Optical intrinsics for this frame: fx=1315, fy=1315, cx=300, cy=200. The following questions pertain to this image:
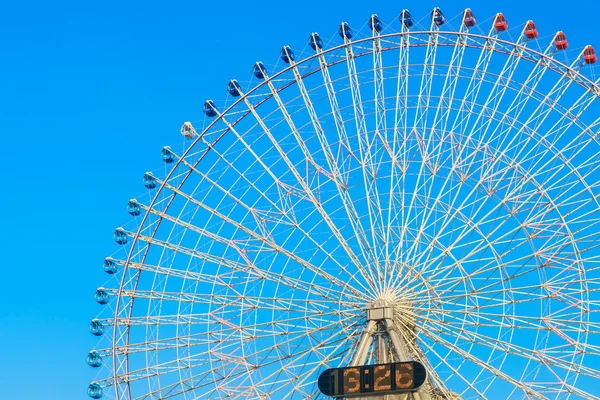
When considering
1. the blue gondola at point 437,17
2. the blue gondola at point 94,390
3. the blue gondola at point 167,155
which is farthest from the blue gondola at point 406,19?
the blue gondola at point 94,390

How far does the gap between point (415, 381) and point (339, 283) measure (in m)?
7.35

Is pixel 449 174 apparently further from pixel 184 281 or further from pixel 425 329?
pixel 184 281

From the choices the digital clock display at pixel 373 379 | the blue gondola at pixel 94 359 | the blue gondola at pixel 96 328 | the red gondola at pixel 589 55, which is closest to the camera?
the digital clock display at pixel 373 379

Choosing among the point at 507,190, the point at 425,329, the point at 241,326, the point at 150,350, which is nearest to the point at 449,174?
the point at 507,190

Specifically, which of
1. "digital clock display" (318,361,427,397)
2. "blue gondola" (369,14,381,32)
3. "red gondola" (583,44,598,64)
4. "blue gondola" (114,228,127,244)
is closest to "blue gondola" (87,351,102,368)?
"blue gondola" (114,228,127,244)

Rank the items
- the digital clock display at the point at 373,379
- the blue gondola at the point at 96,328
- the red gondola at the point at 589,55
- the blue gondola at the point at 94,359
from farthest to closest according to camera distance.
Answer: the blue gondola at the point at 96,328 < the blue gondola at the point at 94,359 < the red gondola at the point at 589,55 < the digital clock display at the point at 373,379

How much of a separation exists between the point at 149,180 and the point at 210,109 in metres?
4.72

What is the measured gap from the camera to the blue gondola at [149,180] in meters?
66.1

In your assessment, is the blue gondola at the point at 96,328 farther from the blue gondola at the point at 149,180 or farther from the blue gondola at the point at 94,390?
the blue gondola at the point at 149,180

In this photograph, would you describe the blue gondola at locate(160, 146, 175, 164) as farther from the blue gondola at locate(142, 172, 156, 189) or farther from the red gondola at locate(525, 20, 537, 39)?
the red gondola at locate(525, 20, 537, 39)

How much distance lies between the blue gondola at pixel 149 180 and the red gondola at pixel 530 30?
19.8m

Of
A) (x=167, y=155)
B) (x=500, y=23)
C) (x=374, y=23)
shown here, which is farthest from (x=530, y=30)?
(x=167, y=155)

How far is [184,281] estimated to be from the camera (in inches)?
2544

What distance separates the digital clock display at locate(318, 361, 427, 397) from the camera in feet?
186
